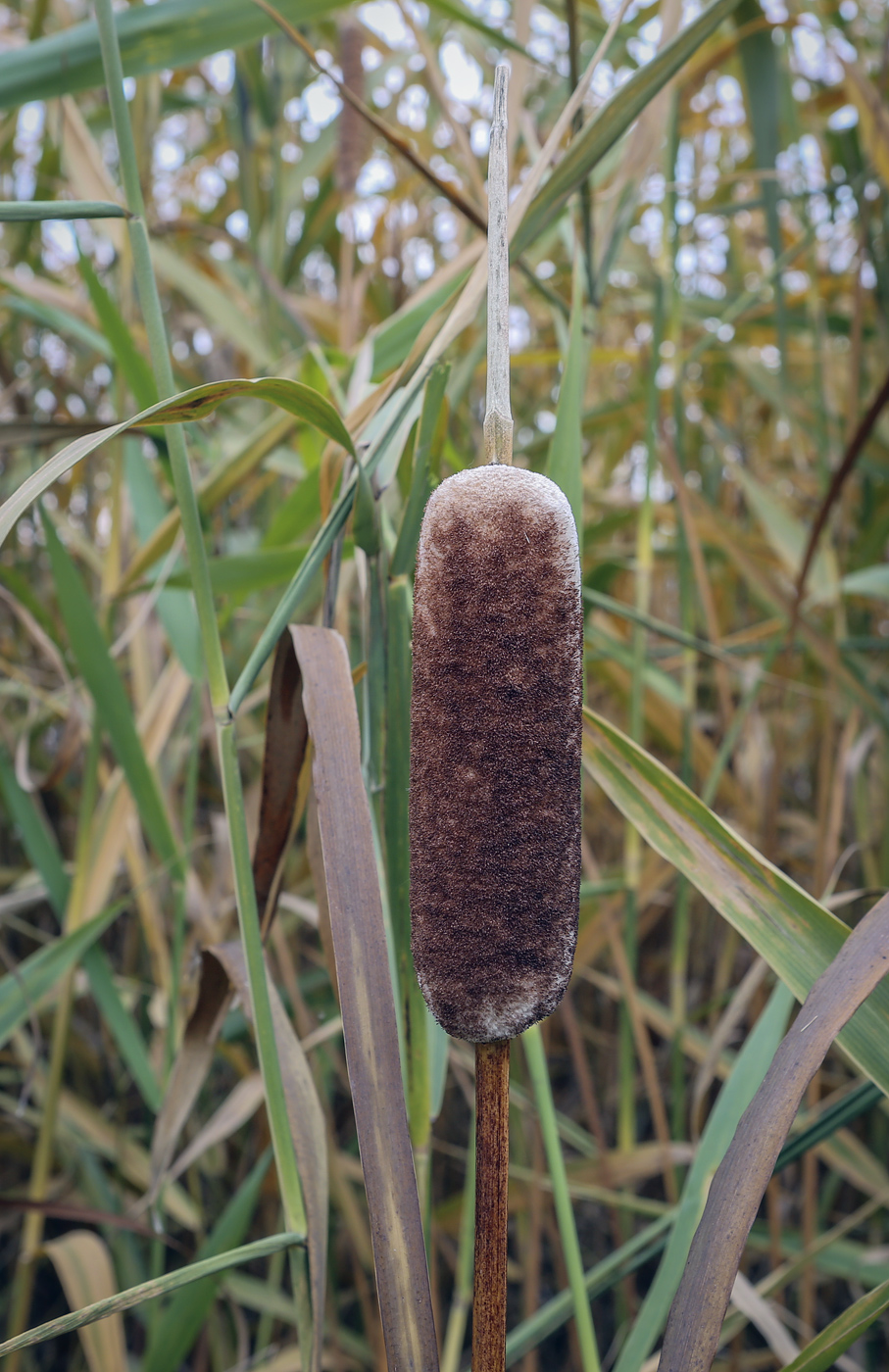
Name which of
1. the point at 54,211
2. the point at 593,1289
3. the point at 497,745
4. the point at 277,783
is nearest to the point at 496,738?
the point at 497,745

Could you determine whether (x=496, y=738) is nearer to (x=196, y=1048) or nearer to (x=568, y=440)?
(x=568, y=440)

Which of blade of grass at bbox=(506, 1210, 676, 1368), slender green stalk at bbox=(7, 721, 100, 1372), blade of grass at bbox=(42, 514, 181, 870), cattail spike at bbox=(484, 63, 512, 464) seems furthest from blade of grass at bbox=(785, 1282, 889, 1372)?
slender green stalk at bbox=(7, 721, 100, 1372)

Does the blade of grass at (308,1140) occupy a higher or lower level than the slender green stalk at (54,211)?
lower

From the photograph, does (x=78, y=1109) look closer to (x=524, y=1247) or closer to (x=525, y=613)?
(x=524, y=1247)

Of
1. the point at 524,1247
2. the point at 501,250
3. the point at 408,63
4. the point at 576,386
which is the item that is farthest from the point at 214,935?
the point at 408,63

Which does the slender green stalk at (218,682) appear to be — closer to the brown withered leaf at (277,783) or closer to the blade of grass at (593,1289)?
the brown withered leaf at (277,783)

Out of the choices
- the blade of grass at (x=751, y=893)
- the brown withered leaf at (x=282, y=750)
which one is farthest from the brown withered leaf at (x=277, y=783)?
the blade of grass at (x=751, y=893)

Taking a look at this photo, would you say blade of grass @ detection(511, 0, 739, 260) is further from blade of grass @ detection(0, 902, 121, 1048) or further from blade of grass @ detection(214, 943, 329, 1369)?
blade of grass @ detection(0, 902, 121, 1048)
